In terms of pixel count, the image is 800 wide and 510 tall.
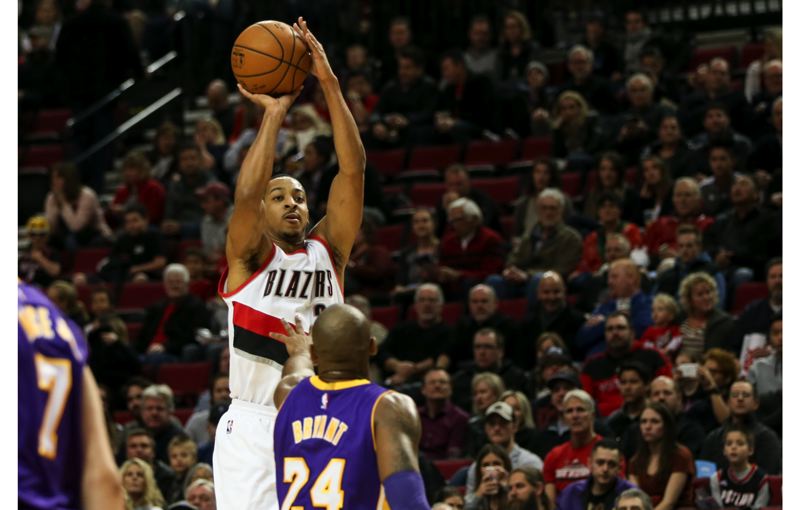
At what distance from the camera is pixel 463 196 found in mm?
14445

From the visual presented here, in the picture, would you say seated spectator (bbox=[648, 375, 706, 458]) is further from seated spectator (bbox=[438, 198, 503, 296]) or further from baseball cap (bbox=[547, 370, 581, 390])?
seated spectator (bbox=[438, 198, 503, 296])

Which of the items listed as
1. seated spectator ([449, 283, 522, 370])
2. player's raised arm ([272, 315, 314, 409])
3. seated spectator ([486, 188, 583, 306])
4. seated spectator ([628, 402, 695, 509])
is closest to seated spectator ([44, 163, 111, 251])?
seated spectator ([486, 188, 583, 306])

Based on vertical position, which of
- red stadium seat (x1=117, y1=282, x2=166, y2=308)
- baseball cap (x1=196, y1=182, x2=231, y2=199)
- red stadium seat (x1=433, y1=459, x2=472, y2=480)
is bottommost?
red stadium seat (x1=433, y1=459, x2=472, y2=480)

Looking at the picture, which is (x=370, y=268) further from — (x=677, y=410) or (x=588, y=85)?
(x=677, y=410)

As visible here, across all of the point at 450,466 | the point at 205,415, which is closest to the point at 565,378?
the point at 450,466

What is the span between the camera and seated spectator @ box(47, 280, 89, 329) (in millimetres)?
13688

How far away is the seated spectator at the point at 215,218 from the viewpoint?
1512cm

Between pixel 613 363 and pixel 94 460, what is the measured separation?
8122mm

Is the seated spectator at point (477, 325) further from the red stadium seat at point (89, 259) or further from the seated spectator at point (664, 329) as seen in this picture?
the red stadium seat at point (89, 259)

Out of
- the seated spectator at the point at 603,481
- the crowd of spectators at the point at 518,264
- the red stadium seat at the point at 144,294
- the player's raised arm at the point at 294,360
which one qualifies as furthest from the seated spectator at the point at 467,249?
the player's raised arm at the point at 294,360

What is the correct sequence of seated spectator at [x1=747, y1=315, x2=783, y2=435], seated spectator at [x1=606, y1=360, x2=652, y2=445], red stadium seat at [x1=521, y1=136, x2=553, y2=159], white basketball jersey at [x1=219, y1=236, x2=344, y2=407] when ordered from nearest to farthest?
white basketball jersey at [x1=219, y1=236, x2=344, y2=407] → seated spectator at [x1=606, y1=360, x2=652, y2=445] → seated spectator at [x1=747, y1=315, x2=783, y2=435] → red stadium seat at [x1=521, y1=136, x2=553, y2=159]

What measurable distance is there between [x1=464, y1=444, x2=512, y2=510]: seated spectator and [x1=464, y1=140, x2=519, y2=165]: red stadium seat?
233 inches

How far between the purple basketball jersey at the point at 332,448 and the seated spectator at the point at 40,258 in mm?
10274
